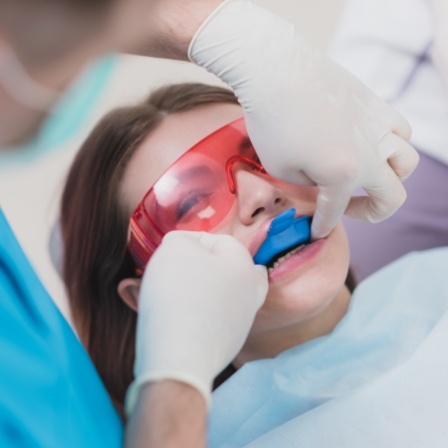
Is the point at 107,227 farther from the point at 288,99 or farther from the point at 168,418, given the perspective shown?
the point at 168,418

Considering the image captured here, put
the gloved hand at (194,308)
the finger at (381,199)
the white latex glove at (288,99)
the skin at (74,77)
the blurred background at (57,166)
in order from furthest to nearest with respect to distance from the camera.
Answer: the blurred background at (57,166) → the finger at (381,199) → the white latex glove at (288,99) → the gloved hand at (194,308) → the skin at (74,77)

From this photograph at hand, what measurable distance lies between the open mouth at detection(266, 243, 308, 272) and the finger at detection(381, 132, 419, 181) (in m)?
0.21

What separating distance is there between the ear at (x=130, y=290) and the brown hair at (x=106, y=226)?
0.8 inches

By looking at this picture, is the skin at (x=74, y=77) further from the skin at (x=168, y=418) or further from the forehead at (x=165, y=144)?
the forehead at (x=165, y=144)

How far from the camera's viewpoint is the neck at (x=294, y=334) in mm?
1331

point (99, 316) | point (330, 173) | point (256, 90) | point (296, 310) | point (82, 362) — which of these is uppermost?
point (256, 90)

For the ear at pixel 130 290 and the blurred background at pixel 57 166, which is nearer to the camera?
the ear at pixel 130 290

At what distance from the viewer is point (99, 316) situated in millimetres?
1444

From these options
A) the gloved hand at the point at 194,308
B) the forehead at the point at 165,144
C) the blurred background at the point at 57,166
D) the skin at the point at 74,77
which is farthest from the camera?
the blurred background at the point at 57,166

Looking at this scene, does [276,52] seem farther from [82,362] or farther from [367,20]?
[367,20]

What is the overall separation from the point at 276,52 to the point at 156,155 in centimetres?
32

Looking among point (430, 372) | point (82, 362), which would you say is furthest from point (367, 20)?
point (82, 362)

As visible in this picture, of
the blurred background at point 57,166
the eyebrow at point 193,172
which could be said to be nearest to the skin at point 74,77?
the eyebrow at point 193,172

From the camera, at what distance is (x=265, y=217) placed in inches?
46.2
